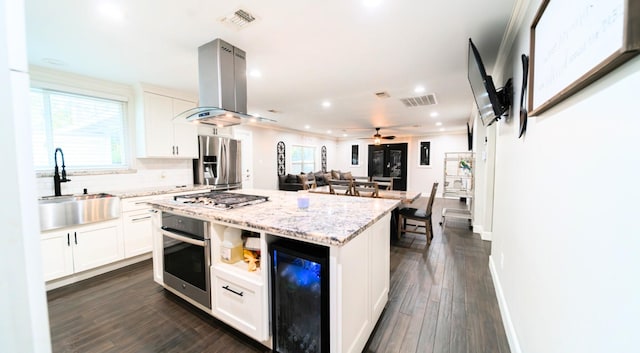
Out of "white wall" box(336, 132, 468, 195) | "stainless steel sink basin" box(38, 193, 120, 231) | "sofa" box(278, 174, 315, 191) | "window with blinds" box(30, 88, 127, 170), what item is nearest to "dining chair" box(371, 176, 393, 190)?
"sofa" box(278, 174, 315, 191)

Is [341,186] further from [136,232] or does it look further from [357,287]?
[136,232]

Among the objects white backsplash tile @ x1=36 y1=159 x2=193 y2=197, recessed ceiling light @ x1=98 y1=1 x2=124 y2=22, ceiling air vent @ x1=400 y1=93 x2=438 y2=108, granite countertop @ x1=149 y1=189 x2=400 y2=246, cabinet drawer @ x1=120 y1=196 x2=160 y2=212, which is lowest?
cabinet drawer @ x1=120 y1=196 x2=160 y2=212

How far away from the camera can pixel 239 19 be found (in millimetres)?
1948

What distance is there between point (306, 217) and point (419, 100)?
379 centimetres

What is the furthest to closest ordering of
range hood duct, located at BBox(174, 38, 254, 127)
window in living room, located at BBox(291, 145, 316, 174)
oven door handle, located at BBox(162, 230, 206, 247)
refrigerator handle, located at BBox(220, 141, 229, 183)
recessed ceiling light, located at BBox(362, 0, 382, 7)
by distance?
window in living room, located at BBox(291, 145, 316, 174) < refrigerator handle, located at BBox(220, 141, 229, 183) < range hood duct, located at BBox(174, 38, 254, 127) < oven door handle, located at BBox(162, 230, 206, 247) < recessed ceiling light, located at BBox(362, 0, 382, 7)

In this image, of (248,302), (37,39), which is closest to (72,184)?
(37,39)

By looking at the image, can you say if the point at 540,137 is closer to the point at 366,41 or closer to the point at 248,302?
the point at 366,41

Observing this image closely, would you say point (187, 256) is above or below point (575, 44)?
below

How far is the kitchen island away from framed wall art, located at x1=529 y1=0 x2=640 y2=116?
42.8 inches

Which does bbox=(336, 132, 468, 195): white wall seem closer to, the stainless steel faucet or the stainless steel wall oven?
the stainless steel wall oven

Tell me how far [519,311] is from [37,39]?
4.56m

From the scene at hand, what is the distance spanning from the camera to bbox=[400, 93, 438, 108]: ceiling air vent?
4.24 m

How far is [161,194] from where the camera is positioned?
11.0 ft

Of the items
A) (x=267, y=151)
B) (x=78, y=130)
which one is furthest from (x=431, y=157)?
(x=78, y=130)
